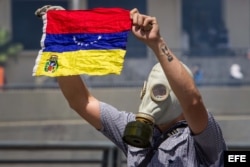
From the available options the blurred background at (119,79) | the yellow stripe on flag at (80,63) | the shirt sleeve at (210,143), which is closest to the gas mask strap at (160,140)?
the shirt sleeve at (210,143)

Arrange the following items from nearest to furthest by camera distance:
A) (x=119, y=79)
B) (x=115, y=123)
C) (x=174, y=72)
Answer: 1. (x=174, y=72)
2. (x=115, y=123)
3. (x=119, y=79)

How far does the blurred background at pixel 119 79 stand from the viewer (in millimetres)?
14565

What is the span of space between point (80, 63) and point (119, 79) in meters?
17.8

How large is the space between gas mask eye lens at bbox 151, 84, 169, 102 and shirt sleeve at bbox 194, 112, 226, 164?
21cm

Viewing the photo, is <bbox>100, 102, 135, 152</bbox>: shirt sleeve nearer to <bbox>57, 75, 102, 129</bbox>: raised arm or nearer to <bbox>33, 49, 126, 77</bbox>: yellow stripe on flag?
<bbox>57, 75, 102, 129</bbox>: raised arm

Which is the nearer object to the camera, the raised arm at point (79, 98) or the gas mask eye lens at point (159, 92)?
the gas mask eye lens at point (159, 92)

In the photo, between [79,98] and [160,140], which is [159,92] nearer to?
[160,140]

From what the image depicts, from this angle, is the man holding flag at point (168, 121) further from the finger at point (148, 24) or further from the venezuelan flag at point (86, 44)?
the venezuelan flag at point (86, 44)

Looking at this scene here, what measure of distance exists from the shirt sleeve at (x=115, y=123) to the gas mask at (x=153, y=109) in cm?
28

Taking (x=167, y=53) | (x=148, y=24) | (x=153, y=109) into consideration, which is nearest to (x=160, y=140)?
(x=153, y=109)

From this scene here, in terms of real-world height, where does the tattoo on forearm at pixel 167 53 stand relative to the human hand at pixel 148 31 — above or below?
below

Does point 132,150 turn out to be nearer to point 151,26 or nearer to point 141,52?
point 151,26

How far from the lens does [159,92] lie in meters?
3.90

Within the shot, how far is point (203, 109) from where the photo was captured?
3770 mm
